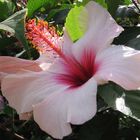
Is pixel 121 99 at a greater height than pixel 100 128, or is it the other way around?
pixel 121 99

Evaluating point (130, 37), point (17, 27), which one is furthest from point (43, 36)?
point (130, 37)

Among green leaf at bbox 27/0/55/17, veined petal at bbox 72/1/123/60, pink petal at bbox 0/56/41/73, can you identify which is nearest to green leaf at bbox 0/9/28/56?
pink petal at bbox 0/56/41/73

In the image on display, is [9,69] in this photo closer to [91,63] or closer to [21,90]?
[21,90]

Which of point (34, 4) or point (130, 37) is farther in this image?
point (34, 4)

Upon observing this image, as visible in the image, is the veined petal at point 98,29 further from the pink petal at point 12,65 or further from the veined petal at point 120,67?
the pink petal at point 12,65

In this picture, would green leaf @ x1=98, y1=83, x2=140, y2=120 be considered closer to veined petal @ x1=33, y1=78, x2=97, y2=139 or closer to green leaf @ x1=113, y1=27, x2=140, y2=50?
veined petal @ x1=33, y1=78, x2=97, y2=139

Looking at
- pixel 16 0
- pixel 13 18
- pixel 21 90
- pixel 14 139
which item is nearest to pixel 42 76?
pixel 21 90

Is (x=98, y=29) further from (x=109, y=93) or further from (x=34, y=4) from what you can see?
(x=34, y=4)

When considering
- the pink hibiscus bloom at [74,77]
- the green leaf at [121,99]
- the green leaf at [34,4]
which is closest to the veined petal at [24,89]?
the pink hibiscus bloom at [74,77]

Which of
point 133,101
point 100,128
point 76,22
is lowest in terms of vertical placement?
point 100,128
